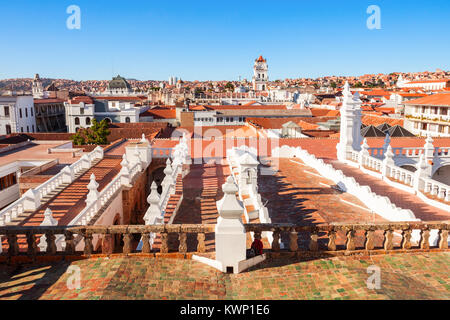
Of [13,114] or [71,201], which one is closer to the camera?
[71,201]

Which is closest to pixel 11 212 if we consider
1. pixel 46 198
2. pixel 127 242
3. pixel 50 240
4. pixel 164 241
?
pixel 46 198

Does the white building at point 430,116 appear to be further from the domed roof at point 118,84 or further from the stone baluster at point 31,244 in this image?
the domed roof at point 118,84

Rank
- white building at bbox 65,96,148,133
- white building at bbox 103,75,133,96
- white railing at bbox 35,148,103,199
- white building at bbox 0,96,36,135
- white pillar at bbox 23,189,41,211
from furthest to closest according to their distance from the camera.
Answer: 1. white building at bbox 103,75,133,96
2. white building at bbox 65,96,148,133
3. white building at bbox 0,96,36,135
4. white railing at bbox 35,148,103,199
5. white pillar at bbox 23,189,41,211

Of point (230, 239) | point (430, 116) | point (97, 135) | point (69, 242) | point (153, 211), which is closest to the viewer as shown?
point (230, 239)

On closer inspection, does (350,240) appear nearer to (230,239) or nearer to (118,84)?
(230,239)

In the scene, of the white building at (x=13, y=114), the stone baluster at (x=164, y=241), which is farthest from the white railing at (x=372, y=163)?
the white building at (x=13, y=114)

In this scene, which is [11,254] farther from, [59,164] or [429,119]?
[429,119]

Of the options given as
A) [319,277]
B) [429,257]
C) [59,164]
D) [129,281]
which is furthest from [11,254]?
[59,164]

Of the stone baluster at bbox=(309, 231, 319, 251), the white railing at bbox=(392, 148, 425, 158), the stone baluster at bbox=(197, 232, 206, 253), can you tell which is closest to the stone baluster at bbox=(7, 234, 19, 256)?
the stone baluster at bbox=(197, 232, 206, 253)

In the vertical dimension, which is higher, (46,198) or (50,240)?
(50,240)
